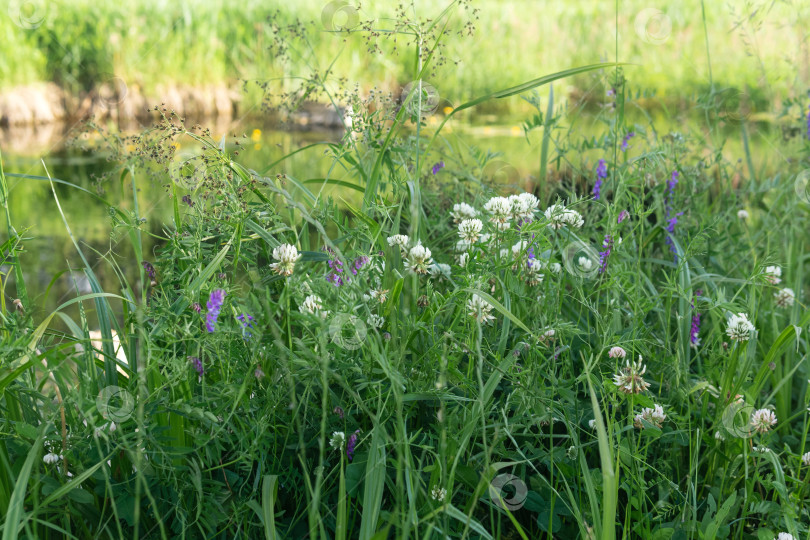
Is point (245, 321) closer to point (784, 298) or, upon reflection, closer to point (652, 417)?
point (652, 417)

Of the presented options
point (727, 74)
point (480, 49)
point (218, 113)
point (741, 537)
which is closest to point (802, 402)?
point (741, 537)

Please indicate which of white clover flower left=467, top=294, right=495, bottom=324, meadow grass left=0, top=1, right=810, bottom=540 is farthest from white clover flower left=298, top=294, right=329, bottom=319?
white clover flower left=467, top=294, right=495, bottom=324

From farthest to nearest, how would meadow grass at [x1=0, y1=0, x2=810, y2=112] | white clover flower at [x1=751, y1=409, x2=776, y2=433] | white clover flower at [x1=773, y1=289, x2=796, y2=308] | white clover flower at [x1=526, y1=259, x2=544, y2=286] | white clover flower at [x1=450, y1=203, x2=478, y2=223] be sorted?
meadow grass at [x1=0, y1=0, x2=810, y2=112] → white clover flower at [x1=773, y1=289, x2=796, y2=308] → white clover flower at [x1=450, y1=203, x2=478, y2=223] → white clover flower at [x1=526, y1=259, x2=544, y2=286] → white clover flower at [x1=751, y1=409, x2=776, y2=433]

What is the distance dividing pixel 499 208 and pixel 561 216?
0.48 feet

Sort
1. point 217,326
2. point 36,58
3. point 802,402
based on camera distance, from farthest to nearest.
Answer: point 36,58
point 802,402
point 217,326

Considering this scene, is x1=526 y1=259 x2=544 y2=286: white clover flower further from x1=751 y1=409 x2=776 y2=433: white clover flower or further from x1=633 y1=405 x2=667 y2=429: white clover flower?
x1=751 y1=409 x2=776 y2=433: white clover flower

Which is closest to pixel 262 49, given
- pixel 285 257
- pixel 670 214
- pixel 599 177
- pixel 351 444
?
pixel 599 177

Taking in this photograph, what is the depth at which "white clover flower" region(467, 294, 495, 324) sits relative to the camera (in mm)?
1221

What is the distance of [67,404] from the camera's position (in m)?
1.22

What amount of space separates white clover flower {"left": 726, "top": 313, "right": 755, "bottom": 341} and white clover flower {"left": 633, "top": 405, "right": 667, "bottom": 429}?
0.22 meters

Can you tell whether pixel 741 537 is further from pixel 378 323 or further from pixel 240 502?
pixel 240 502

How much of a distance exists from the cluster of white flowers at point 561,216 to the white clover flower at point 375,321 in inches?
14.1

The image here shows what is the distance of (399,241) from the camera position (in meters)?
1.37

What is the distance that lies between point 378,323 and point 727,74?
7922 millimetres
